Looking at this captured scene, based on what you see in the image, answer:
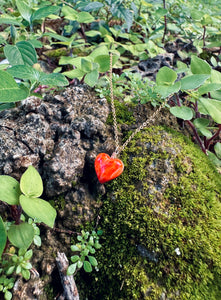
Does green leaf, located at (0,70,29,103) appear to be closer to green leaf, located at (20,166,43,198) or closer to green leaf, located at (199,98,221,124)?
green leaf, located at (20,166,43,198)

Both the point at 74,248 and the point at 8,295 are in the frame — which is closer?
the point at 8,295

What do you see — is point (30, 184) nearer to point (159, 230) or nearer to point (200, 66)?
point (159, 230)

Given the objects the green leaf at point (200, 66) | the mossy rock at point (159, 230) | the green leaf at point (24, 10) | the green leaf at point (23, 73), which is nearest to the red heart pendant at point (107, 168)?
the mossy rock at point (159, 230)

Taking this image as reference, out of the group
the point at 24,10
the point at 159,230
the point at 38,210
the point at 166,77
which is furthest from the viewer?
the point at 24,10

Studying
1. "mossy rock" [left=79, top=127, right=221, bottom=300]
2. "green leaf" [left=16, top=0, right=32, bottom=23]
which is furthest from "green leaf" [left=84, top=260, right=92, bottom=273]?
"green leaf" [left=16, top=0, right=32, bottom=23]

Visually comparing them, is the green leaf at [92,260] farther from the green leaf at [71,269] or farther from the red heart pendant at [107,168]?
the red heart pendant at [107,168]

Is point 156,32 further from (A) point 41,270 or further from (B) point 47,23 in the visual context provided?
(A) point 41,270

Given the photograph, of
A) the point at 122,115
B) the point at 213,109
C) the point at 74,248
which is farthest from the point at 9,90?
the point at 213,109

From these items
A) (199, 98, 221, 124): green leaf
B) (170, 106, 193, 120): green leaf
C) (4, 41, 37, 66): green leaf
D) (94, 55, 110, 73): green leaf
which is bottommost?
(4, 41, 37, 66): green leaf
